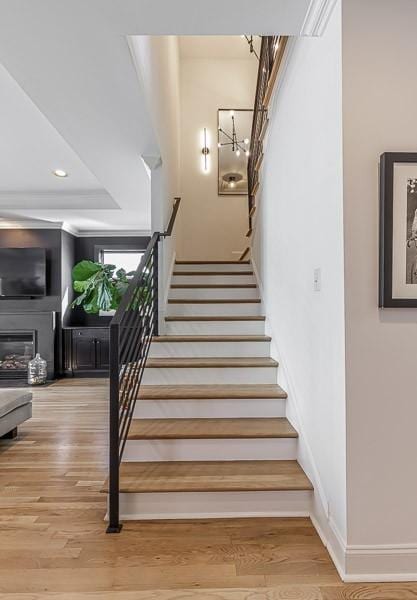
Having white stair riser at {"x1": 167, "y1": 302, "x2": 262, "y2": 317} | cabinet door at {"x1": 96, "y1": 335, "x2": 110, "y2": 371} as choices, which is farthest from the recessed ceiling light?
cabinet door at {"x1": 96, "y1": 335, "x2": 110, "y2": 371}

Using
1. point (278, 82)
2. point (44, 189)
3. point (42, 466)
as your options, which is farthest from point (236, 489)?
point (44, 189)

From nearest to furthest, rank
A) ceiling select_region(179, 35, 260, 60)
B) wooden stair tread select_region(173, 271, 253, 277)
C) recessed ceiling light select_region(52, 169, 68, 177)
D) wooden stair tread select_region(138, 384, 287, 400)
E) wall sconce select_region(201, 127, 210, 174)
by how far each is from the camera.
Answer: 1. wooden stair tread select_region(138, 384, 287, 400)
2. wooden stair tread select_region(173, 271, 253, 277)
3. recessed ceiling light select_region(52, 169, 68, 177)
4. ceiling select_region(179, 35, 260, 60)
5. wall sconce select_region(201, 127, 210, 174)

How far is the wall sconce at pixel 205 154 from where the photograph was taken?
6922 millimetres

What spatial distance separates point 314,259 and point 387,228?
50 centimetres

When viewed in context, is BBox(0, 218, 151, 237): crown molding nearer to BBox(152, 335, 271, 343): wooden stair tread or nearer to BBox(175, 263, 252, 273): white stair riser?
BBox(175, 263, 252, 273): white stair riser

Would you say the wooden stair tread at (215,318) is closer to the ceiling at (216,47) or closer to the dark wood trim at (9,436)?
the dark wood trim at (9,436)

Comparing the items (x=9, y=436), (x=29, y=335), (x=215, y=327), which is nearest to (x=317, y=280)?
(x=215, y=327)

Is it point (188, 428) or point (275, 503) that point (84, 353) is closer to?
point (188, 428)

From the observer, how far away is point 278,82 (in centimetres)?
332

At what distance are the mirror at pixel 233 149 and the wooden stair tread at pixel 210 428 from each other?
479 cm

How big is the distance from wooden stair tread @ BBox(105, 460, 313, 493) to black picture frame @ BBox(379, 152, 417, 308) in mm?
1135

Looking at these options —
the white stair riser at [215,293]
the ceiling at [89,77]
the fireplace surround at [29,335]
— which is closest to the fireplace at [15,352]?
the fireplace surround at [29,335]

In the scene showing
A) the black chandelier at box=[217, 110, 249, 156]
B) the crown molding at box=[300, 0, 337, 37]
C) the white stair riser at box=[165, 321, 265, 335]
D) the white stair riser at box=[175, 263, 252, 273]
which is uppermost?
the black chandelier at box=[217, 110, 249, 156]

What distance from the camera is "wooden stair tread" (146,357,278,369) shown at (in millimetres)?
3270
